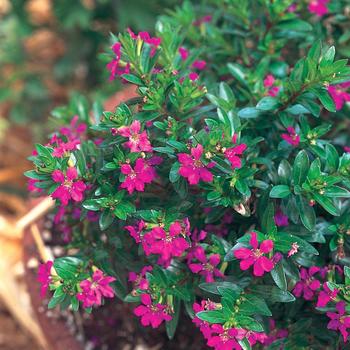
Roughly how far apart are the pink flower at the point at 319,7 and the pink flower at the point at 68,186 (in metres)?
0.61

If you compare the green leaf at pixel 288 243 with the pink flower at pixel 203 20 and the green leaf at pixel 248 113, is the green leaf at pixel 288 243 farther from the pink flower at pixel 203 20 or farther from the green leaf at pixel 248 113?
the pink flower at pixel 203 20

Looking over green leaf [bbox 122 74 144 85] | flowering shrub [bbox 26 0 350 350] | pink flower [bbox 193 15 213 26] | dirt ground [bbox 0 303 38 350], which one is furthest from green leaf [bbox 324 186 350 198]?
dirt ground [bbox 0 303 38 350]

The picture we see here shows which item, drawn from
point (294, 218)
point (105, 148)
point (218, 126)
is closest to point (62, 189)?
point (105, 148)

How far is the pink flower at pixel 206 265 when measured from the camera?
0.92 meters

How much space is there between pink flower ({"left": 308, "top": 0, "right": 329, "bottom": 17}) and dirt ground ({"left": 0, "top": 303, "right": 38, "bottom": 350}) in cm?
120

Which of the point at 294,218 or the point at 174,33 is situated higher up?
the point at 174,33

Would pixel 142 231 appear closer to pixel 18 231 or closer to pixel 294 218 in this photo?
pixel 294 218

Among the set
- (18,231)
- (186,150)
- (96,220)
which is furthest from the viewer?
(18,231)

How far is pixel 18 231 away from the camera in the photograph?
1518mm

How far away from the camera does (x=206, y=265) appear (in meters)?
0.92

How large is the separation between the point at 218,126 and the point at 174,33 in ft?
0.86

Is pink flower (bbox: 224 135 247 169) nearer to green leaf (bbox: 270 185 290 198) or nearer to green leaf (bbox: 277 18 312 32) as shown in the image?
green leaf (bbox: 270 185 290 198)

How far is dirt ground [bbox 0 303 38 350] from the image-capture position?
179cm

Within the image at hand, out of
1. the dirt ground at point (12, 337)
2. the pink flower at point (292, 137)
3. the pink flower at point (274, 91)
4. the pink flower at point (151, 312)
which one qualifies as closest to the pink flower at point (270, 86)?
the pink flower at point (274, 91)
